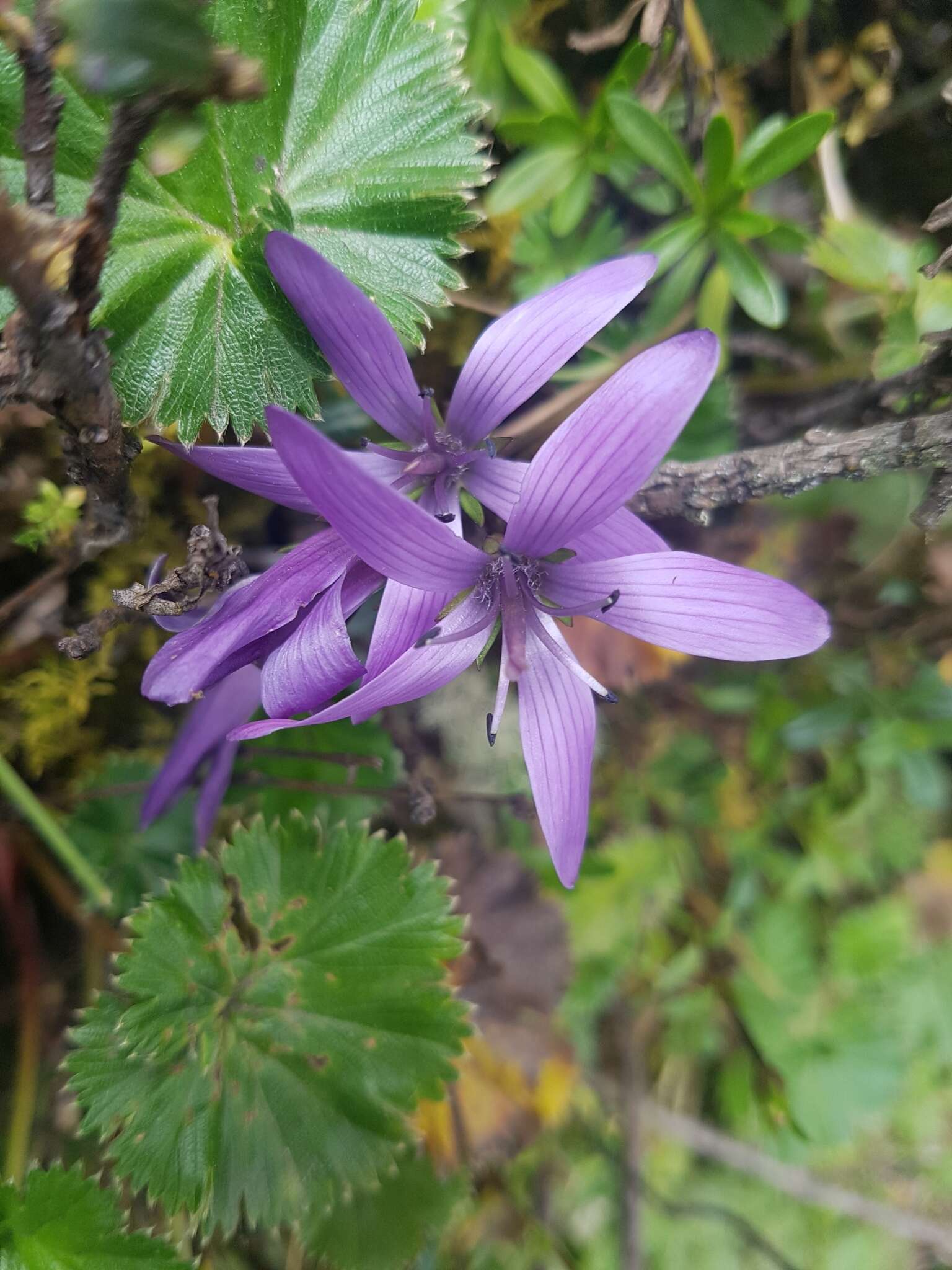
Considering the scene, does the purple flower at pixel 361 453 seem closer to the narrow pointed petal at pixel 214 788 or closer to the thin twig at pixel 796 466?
the thin twig at pixel 796 466

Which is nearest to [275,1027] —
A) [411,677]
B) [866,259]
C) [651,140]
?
[411,677]

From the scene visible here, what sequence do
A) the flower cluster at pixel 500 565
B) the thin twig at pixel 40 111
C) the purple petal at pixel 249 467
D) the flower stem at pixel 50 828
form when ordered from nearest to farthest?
the thin twig at pixel 40 111 < the flower cluster at pixel 500 565 < the purple petal at pixel 249 467 < the flower stem at pixel 50 828

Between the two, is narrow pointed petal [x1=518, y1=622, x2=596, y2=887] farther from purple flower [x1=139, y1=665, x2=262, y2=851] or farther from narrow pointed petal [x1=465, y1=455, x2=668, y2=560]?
purple flower [x1=139, y1=665, x2=262, y2=851]

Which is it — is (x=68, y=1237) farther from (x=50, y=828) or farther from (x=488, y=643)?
(x=488, y=643)

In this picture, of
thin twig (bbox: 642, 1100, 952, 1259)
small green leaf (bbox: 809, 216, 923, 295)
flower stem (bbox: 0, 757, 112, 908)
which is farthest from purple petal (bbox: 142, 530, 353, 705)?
thin twig (bbox: 642, 1100, 952, 1259)

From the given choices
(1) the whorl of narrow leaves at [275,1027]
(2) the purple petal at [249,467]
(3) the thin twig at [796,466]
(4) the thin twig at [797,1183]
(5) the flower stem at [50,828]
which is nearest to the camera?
(2) the purple petal at [249,467]

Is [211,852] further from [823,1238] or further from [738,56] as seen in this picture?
[823,1238]

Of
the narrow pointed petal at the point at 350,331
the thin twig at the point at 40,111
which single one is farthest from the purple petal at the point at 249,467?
the thin twig at the point at 40,111
